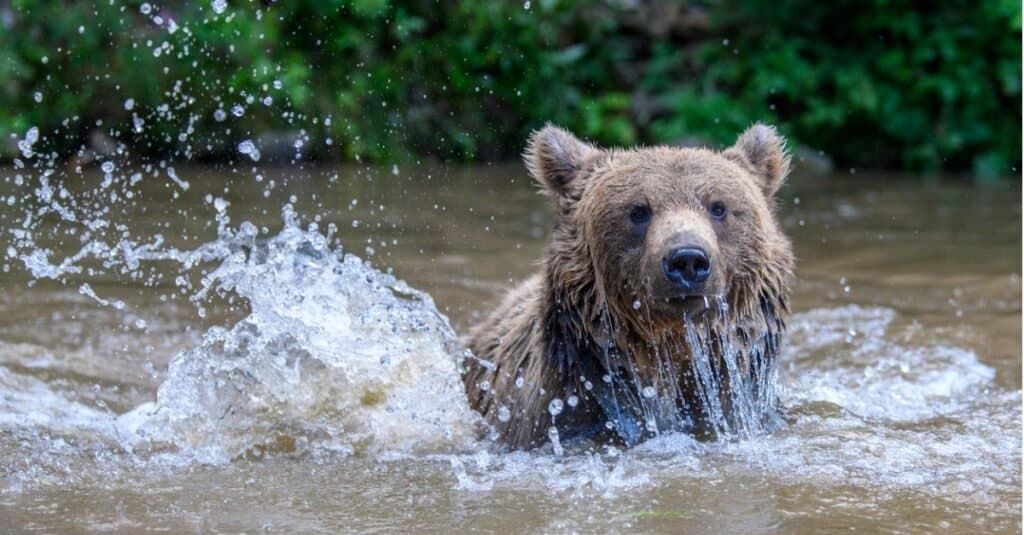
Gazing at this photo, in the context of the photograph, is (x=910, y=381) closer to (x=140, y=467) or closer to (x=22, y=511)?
(x=140, y=467)

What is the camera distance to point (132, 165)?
13.4 metres

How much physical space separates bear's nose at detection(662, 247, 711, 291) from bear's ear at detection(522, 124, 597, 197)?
962mm

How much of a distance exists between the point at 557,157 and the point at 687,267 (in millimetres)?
1094

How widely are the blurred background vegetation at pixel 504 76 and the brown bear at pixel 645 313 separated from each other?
8.64m

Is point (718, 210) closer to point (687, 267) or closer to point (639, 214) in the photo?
point (639, 214)

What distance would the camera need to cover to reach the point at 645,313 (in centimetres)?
488

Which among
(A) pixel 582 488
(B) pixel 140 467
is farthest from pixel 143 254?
(A) pixel 582 488

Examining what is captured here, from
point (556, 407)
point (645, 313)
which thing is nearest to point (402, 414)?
point (556, 407)

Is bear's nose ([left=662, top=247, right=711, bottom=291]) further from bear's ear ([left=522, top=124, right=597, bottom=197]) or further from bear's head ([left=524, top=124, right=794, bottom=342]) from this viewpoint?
bear's ear ([left=522, top=124, right=597, bottom=197])

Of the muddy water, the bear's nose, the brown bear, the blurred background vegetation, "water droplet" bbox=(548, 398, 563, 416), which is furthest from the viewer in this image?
the blurred background vegetation

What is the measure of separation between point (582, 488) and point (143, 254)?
3.70 m

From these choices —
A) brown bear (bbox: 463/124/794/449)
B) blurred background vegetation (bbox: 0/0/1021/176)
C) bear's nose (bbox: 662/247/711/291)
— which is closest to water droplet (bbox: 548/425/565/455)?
brown bear (bbox: 463/124/794/449)

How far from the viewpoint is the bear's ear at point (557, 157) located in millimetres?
5480

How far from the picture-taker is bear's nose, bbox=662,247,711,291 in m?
4.57
